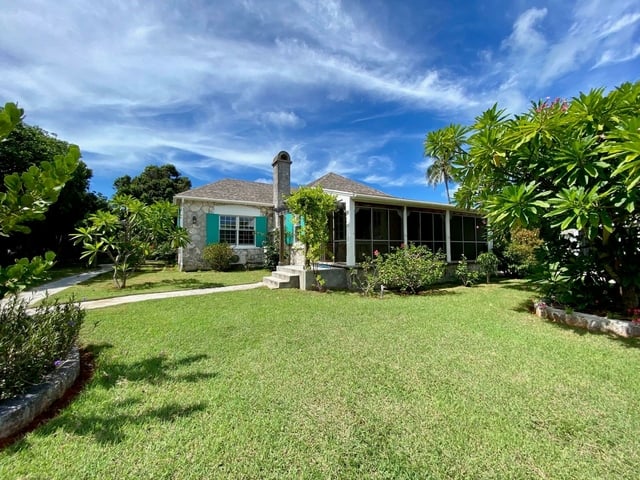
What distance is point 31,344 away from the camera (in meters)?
3.13

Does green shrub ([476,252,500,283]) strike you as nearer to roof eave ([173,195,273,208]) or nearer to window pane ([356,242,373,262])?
window pane ([356,242,373,262])

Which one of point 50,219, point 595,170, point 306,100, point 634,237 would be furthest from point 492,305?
point 50,219

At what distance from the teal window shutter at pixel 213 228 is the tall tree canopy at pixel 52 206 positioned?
658 cm

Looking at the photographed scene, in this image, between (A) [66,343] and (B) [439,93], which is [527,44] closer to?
(B) [439,93]

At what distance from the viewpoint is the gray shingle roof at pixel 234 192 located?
1620 centimetres

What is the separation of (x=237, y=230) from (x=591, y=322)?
1538 cm

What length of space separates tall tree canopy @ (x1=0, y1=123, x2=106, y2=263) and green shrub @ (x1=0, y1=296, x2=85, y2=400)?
44.7ft

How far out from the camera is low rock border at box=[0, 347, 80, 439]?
2551 millimetres

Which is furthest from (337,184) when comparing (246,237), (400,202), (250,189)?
(250,189)

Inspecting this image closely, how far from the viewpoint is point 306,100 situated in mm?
12500

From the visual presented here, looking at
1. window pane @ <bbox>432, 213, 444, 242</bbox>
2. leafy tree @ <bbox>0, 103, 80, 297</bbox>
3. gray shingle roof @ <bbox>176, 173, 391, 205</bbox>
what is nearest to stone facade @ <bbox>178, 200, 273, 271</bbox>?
gray shingle roof @ <bbox>176, 173, 391, 205</bbox>

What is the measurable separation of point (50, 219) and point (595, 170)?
89.3 feet

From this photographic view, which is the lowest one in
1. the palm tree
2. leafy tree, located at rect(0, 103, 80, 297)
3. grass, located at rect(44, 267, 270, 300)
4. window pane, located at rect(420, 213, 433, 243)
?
grass, located at rect(44, 267, 270, 300)

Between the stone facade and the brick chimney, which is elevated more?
the brick chimney
